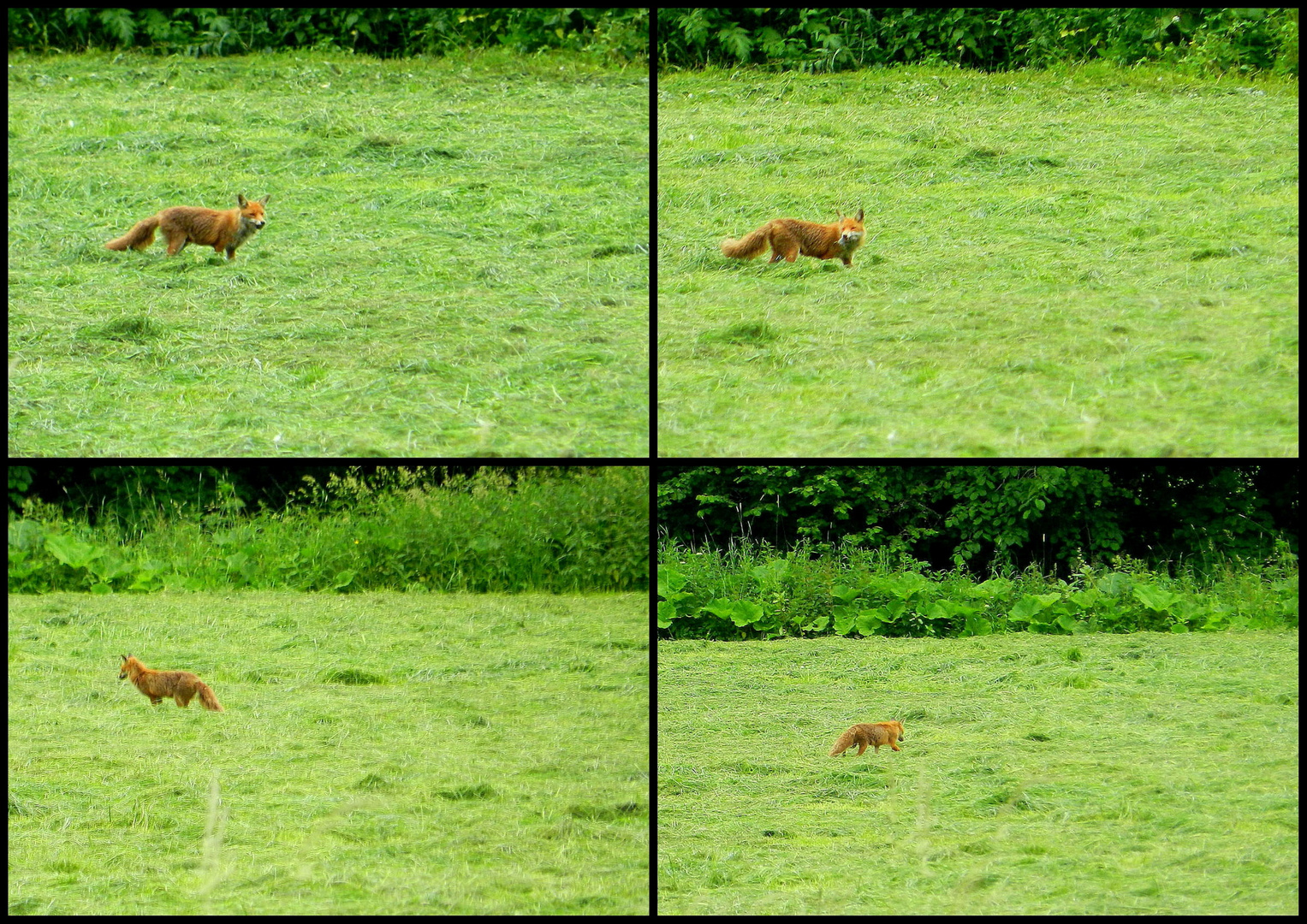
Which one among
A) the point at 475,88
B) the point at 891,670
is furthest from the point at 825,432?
the point at 475,88

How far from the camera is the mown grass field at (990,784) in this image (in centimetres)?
386

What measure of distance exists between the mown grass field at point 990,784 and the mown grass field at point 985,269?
46.9 inches

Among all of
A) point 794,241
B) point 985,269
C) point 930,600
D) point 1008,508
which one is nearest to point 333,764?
point 794,241

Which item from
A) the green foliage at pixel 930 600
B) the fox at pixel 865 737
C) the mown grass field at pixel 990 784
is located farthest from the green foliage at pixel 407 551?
the fox at pixel 865 737

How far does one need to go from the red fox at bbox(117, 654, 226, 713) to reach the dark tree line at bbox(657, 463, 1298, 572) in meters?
2.56

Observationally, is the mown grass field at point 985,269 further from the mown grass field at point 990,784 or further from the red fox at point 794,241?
the mown grass field at point 990,784

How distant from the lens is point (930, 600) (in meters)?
6.41

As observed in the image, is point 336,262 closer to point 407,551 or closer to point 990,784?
point 407,551

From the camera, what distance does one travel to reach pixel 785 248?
5.10 metres

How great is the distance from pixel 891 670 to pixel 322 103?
13.5ft

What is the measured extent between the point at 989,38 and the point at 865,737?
398 cm

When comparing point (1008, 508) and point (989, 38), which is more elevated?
point (989, 38)

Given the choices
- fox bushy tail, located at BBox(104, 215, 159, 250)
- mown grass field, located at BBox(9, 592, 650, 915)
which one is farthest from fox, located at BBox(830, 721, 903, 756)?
fox bushy tail, located at BBox(104, 215, 159, 250)

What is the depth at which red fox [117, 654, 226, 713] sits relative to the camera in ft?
16.1
